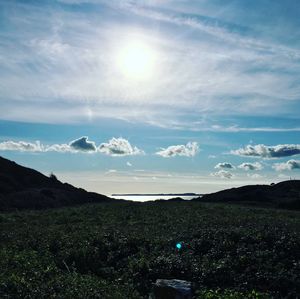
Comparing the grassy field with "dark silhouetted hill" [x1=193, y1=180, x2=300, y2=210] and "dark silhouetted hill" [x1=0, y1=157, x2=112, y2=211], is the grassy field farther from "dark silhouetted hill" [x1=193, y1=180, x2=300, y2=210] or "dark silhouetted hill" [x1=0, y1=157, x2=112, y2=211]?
"dark silhouetted hill" [x1=193, y1=180, x2=300, y2=210]

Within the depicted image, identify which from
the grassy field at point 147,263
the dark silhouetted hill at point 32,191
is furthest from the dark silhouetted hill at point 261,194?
the grassy field at point 147,263

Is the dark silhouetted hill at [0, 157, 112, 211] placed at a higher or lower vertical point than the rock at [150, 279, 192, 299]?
higher

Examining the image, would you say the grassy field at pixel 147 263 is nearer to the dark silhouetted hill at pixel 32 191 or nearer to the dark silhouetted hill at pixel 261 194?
the dark silhouetted hill at pixel 32 191

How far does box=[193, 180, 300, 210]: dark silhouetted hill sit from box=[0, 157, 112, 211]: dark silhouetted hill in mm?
22103

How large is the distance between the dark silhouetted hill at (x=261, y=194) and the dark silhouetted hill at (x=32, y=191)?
72.5 feet

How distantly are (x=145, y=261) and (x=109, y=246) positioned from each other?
3.79 m

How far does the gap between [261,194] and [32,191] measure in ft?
124

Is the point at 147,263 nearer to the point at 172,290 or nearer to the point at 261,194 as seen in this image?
the point at 172,290

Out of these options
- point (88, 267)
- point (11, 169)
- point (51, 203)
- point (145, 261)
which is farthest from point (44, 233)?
point (11, 169)

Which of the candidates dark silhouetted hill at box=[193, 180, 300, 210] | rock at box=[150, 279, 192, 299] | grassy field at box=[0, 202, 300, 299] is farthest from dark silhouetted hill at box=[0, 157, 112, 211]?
rock at box=[150, 279, 192, 299]

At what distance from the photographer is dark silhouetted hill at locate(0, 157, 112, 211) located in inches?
2357

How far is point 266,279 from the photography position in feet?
50.2

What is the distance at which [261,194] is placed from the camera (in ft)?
230

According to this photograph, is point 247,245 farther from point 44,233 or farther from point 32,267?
point 44,233
